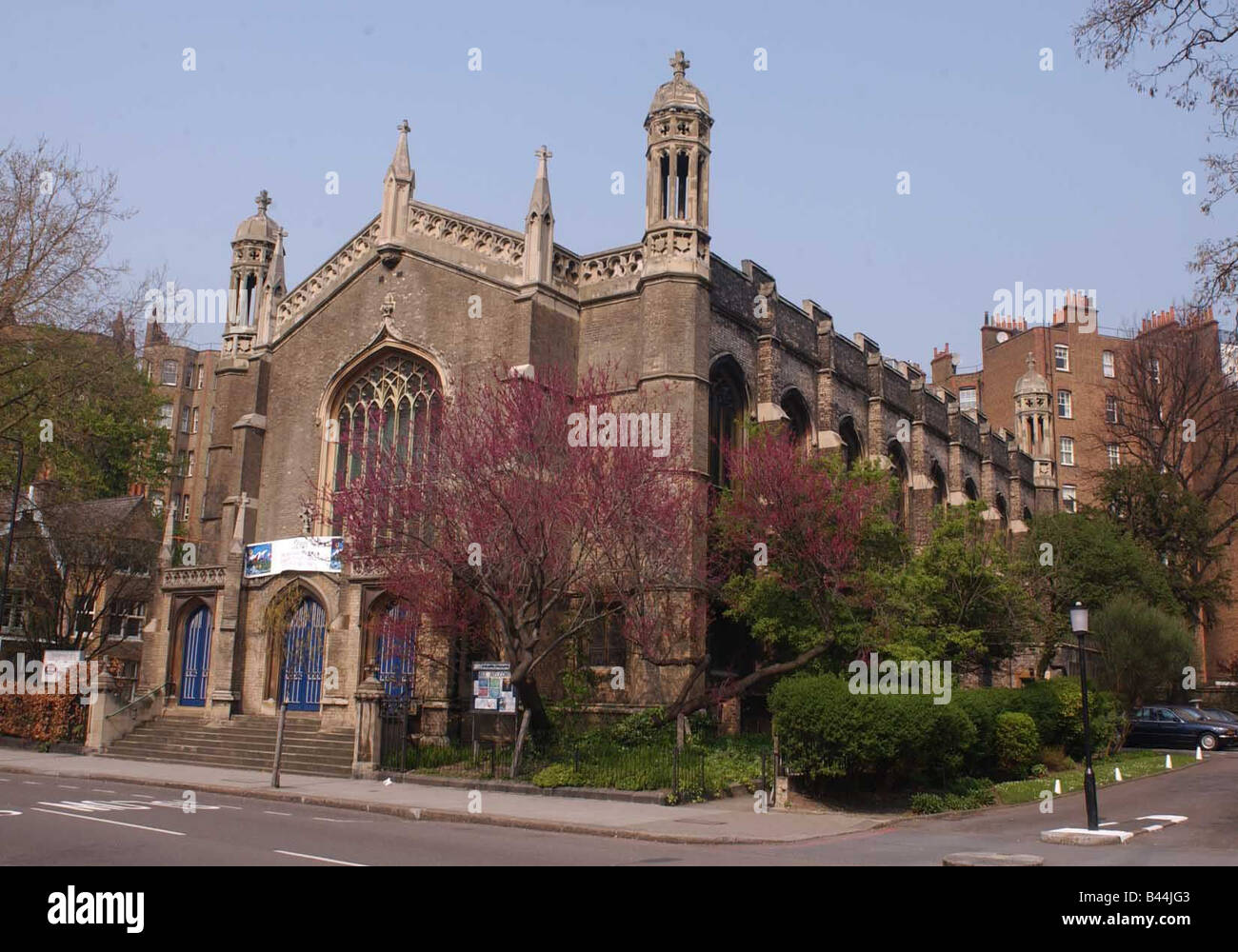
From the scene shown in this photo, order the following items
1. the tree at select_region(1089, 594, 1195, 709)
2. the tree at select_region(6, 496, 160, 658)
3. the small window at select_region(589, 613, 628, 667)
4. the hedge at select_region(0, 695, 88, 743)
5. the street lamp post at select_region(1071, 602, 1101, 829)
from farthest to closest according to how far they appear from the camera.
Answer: the tree at select_region(6, 496, 160, 658)
the tree at select_region(1089, 594, 1195, 709)
the hedge at select_region(0, 695, 88, 743)
the small window at select_region(589, 613, 628, 667)
the street lamp post at select_region(1071, 602, 1101, 829)

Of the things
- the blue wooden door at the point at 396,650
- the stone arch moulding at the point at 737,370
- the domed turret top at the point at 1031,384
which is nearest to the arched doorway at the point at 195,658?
the blue wooden door at the point at 396,650

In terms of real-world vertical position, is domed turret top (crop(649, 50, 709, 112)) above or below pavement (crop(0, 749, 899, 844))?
above

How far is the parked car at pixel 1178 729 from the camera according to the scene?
111 ft

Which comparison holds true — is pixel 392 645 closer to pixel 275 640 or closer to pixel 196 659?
pixel 275 640

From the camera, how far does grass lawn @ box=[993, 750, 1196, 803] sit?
21094 mm

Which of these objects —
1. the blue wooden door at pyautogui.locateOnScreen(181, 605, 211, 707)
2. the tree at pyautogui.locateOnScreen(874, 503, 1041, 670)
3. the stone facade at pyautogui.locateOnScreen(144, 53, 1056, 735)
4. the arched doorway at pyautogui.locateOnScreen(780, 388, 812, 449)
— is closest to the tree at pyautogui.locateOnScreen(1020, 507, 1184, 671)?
the stone facade at pyautogui.locateOnScreen(144, 53, 1056, 735)

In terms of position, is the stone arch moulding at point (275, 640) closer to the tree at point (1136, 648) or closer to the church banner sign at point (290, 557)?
the church banner sign at point (290, 557)

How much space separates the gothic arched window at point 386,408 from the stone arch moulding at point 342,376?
0.51ft

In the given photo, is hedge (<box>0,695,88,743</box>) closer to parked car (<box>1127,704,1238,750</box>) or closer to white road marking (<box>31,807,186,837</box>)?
white road marking (<box>31,807,186,837</box>)

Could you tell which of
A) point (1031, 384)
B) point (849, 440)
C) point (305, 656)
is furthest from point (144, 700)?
point (1031, 384)

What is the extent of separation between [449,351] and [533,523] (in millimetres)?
8641

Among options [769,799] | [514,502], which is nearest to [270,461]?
[514,502]

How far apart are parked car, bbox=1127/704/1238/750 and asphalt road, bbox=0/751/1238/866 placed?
1576 centimetres

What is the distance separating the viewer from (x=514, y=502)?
2128cm
